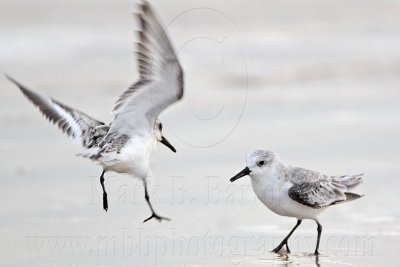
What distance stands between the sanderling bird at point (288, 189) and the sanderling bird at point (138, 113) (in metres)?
0.90

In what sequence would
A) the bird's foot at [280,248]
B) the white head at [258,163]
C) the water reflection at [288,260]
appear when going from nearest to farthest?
the water reflection at [288,260], the bird's foot at [280,248], the white head at [258,163]

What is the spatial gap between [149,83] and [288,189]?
1.62 meters

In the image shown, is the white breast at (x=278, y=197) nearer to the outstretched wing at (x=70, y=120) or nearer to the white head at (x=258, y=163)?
the white head at (x=258, y=163)

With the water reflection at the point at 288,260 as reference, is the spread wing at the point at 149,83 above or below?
above

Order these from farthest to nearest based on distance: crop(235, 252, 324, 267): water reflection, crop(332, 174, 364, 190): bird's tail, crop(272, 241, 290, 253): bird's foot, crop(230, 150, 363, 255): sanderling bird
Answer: crop(332, 174, 364, 190): bird's tail < crop(230, 150, 363, 255): sanderling bird < crop(272, 241, 290, 253): bird's foot < crop(235, 252, 324, 267): water reflection

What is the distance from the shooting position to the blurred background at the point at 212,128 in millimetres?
8836

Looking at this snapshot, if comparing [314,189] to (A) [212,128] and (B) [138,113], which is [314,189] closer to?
(B) [138,113]

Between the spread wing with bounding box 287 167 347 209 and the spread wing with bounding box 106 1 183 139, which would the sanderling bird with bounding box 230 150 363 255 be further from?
the spread wing with bounding box 106 1 183 139

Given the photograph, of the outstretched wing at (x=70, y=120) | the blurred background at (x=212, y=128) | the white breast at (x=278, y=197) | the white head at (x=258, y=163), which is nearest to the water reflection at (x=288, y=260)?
the blurred background at (x=212, y=128)

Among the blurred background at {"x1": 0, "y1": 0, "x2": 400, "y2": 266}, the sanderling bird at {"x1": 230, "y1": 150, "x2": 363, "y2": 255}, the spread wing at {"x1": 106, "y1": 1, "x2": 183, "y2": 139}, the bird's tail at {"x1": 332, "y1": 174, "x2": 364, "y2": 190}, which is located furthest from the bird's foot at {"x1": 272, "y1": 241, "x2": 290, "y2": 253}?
the spread wing at {"x1": 106, "y1": 1, "x2": 183, "y2": 139}

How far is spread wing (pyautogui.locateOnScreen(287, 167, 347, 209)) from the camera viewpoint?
8.73 meters

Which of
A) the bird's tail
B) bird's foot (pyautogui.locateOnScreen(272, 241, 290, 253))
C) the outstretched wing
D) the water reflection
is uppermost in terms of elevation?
the outstretched wing

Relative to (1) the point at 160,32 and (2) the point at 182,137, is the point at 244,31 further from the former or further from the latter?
(1) the point at 160,32

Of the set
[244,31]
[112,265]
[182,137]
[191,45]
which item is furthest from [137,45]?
[244,31]
